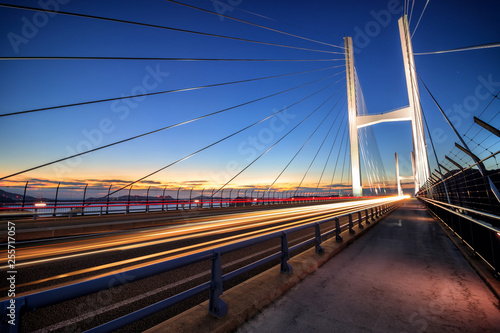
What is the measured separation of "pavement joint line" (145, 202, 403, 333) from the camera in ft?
9.00

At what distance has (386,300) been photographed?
3680 millimetres

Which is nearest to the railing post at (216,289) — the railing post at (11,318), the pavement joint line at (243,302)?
the pavement joint line at (243,302)

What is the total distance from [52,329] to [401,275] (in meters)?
5.84

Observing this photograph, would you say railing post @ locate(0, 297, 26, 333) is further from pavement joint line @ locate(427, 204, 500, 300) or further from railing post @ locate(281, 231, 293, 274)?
pavement joint line @ locate(427, 204, 500, 300)

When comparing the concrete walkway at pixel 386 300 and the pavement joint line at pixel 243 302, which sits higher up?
the pavement joint line at pixel 243 302

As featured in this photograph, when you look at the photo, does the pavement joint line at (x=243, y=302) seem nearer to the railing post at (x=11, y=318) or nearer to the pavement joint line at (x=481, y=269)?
the railing post at (x=11, y=318)

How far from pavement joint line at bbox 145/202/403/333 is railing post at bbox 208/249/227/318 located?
0.07m

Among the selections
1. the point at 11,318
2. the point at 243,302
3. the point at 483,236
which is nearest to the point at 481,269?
the point at 483,236

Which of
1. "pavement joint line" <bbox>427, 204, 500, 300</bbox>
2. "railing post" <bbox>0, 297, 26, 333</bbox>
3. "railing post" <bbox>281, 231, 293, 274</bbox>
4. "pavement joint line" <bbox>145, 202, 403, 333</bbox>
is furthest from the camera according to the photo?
"railing post" <bbox>281, 231, 293, 274</bbox>

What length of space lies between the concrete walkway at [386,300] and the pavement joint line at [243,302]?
11cm

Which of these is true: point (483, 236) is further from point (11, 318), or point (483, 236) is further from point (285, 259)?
point (11, 318)

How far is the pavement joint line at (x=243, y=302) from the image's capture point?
274cm

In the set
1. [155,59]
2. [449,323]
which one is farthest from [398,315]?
[155,59]

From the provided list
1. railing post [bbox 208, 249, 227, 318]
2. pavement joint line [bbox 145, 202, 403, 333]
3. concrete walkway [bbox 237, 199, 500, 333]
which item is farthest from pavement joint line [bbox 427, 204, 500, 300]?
railing post [bbox 208, 249, 227, 318]
